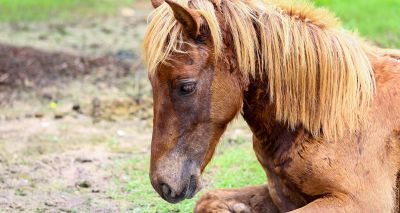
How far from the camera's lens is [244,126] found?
8.45m

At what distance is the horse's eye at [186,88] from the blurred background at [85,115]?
1.58 metres

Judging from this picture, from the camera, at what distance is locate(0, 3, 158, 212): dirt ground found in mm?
6645

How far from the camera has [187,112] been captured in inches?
178

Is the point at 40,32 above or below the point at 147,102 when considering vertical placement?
below

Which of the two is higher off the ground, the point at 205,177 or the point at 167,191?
the point at 167,191

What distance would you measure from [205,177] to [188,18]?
2.67 m

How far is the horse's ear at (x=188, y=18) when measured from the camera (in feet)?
14.3

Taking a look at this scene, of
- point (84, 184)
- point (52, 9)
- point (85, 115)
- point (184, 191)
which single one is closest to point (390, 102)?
point (184, 191)

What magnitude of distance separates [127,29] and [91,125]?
4.61 meters

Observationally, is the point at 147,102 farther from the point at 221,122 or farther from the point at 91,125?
the point at 221,122

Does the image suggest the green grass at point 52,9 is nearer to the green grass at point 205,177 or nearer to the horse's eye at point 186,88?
the green grass at point 205,177

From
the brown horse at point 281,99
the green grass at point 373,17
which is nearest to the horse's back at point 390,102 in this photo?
the brown horse at point 281,99

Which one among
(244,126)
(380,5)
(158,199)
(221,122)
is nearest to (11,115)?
(244,126)

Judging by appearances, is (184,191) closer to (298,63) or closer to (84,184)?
(298,63)
